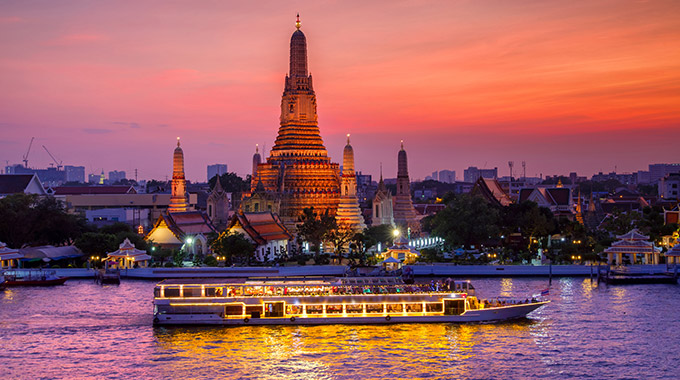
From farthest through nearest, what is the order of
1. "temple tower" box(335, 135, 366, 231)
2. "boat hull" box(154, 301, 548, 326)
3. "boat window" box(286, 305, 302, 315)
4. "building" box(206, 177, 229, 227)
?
"building" box(206, 177, 229, 227), "temple tower" box(335, 135, 366, 231), "boat window" box(286, 305, 302, 315), "boat hull" box(154, 301, 548, 326)

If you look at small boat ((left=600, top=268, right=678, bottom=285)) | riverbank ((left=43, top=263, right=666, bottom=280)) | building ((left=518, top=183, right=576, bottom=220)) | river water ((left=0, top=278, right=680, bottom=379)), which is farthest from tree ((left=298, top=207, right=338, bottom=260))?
building ((left=518, top=183, right=576, bottom=220))

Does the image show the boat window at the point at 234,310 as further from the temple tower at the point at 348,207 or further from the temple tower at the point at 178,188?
the temple tower at the point at 178,188

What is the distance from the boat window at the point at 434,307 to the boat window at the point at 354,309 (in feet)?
12.8

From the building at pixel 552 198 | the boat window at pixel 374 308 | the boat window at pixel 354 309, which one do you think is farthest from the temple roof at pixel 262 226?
the building at pixel 552 198

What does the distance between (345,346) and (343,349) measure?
758 mm

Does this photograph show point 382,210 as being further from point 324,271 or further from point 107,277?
point 107,277

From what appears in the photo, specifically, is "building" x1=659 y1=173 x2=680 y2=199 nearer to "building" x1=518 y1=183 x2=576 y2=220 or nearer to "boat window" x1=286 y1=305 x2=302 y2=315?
"building" x1=518 y1=183 x2=576 y2=220

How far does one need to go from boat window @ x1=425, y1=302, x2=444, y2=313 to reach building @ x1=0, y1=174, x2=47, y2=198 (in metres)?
64.9

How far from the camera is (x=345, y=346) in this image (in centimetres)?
4597

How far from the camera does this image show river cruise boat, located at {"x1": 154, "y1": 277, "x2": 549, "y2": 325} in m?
52.7

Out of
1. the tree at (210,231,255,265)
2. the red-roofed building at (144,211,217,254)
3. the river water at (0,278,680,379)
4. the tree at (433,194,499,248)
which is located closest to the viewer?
the river water at (0,278,680,379)

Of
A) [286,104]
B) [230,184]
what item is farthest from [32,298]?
[230,184]

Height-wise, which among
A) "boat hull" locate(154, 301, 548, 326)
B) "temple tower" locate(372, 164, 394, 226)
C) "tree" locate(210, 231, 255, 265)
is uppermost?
"temple tower" locate(372, 164, 394, 226)

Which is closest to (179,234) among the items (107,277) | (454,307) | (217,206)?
(107,277)
